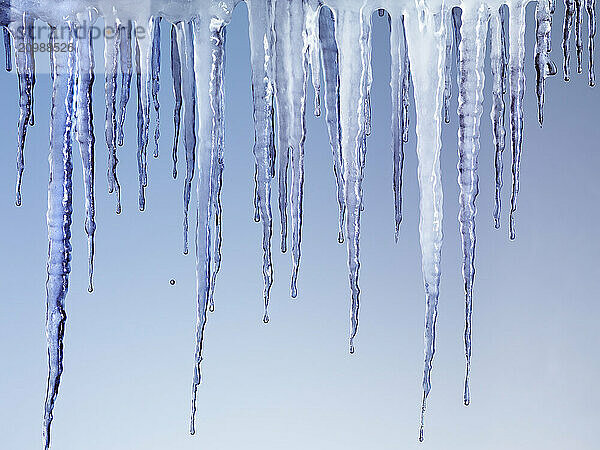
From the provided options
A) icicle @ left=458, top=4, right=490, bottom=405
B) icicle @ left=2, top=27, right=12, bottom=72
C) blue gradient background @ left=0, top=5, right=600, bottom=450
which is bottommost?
blue gradient background @ left=0, top=5, right=600, bottom=450

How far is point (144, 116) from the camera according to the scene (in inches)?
48.2

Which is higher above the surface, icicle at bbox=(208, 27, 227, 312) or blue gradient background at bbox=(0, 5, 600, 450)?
icicle at bbox=(208, 27, 227, 312)

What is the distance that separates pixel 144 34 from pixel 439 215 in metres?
0.56

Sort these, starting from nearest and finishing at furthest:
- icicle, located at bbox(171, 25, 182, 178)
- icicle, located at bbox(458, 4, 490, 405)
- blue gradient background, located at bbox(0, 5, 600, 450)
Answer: icicle, located at bbox(458, 4, 490, 405), icicle, located at bbox(171, 25, 182, 178), blue gradient background, located at bbox(0, 5, 600, 450)

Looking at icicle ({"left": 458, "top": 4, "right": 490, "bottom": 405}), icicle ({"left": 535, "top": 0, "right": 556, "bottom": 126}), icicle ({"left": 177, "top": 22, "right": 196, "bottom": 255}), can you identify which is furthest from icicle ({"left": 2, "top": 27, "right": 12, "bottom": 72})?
icicle ({"left": 535, "top": 0, "right": 556, "bottom": 126})

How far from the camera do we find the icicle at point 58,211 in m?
1.17

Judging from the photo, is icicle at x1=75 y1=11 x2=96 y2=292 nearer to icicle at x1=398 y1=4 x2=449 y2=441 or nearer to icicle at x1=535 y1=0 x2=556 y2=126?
icicle at x1=398 y1=4 x2=449 y2=441

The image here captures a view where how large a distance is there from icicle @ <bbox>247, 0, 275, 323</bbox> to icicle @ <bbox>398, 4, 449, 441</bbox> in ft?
0.75

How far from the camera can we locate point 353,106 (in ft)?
3.87

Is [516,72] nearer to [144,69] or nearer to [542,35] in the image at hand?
[542,35]

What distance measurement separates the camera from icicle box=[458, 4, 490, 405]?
1.14m

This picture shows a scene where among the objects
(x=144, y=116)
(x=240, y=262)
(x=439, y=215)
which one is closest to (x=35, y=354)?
(x=240, y=262)

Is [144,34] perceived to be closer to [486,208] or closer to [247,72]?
[247,72]

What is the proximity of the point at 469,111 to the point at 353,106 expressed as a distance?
0.60 feet
